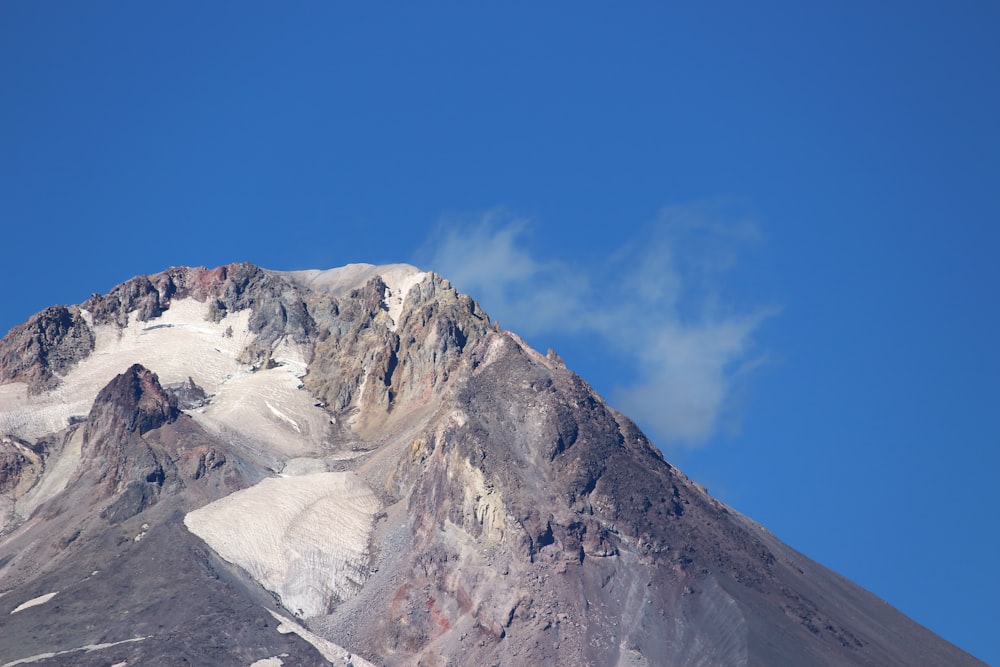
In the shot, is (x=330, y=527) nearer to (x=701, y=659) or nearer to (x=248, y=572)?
(x=248, y=572)

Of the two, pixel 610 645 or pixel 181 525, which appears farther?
pixel 181 525

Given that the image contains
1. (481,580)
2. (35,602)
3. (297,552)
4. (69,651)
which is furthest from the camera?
(297,552)

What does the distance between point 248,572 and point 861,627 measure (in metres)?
57.8

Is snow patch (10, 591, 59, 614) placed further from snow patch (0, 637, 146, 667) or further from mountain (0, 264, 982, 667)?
snow patch (0, 637, 146, 667)

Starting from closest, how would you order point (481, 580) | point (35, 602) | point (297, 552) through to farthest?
point (481, 580) → point (35, 602) → point (297, 552)

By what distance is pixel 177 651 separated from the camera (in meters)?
165

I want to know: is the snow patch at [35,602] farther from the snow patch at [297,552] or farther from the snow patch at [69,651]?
the snow patch at [297,552]

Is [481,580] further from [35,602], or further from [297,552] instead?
[35,602]

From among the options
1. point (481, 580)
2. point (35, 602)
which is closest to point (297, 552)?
point (481, 580)

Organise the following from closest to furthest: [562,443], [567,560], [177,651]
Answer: [177,651]
[567,560]
[562,443]

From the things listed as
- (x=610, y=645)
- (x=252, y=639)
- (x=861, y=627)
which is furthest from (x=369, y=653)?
(x=861, y=627)

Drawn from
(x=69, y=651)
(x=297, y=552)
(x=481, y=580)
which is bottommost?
(x=69, y=651)

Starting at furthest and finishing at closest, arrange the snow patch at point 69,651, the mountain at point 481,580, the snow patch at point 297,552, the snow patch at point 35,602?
the snow patch at point 297,552 → the snow patch at point 35,602 → the mountain at point 481,580 → the snow patch at point 69,651

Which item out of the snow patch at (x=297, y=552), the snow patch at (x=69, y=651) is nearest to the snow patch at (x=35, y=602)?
the snow patch at (x=69, y=651)
